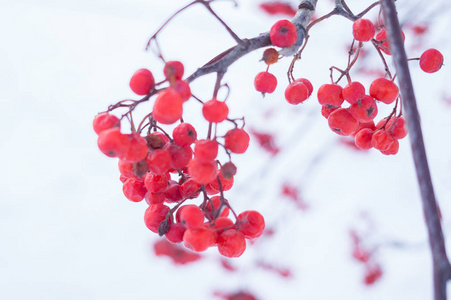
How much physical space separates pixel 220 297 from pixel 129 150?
4.89 ft

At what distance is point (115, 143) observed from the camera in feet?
1.16

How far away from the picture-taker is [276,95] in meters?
2.13

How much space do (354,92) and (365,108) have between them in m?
0.02

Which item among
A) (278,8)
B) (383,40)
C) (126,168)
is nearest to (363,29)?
(383,40)

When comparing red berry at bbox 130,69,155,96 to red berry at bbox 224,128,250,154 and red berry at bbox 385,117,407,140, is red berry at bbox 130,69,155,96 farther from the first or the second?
red berry at bbox 385,117,407,140

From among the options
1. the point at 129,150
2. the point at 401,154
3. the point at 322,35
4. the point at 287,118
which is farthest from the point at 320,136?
the point at 129,150

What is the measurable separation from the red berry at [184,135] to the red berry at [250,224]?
0.09 metres

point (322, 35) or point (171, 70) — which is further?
point (322, 35)

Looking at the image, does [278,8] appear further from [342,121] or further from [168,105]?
[168,105]

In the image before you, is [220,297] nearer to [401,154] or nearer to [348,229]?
[348,229]

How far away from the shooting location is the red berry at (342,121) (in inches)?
18.6

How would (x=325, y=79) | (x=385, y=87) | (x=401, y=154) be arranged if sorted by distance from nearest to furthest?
(x=385, y=87), (x=401, y=154), (x=325, y=79)

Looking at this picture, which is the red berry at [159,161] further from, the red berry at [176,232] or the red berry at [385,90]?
the red berry at [385,90]

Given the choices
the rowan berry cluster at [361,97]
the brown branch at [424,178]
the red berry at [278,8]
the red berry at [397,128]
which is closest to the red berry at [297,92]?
the rowan berry cluster at [361,97]
